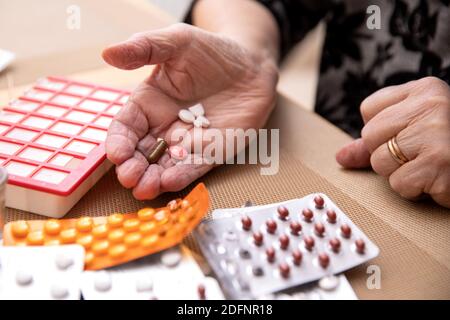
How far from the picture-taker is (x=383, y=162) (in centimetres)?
60

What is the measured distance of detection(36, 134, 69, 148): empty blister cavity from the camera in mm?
599

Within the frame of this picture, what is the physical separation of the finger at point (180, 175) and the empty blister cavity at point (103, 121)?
11 centimetres

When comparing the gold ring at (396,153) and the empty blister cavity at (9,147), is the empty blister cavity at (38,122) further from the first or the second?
the gold ring at (396,153)

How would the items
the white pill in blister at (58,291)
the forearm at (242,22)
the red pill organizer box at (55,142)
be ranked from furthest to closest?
the forearm at (242,22) < the red pill organizer box at (55,142) < the white pill in blister at (58,291)

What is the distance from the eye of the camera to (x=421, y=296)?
484mm

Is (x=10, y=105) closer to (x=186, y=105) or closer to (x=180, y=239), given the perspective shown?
(x=186, y=105)

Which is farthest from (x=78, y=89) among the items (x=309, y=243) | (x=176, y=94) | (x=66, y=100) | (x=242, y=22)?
(x=309, y=243)

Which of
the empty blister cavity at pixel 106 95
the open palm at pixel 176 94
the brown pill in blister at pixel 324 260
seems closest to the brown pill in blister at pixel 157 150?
the open palm at pixel 176 94

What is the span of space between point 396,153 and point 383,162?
19 millimetres

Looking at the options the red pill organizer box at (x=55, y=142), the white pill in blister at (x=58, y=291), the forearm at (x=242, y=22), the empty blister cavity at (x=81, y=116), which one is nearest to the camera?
the white pill in blister at (x=58, y=291)

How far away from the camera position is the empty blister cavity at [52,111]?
2.14ft

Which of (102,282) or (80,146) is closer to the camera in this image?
(102,282)

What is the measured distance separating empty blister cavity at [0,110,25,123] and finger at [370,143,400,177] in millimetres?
395

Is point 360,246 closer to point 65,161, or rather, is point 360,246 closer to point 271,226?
point 271,226
